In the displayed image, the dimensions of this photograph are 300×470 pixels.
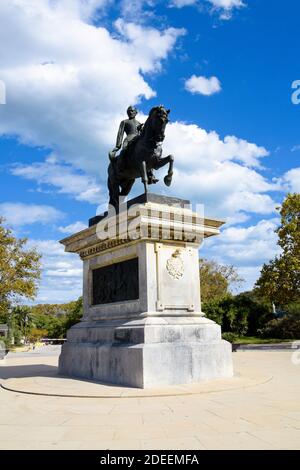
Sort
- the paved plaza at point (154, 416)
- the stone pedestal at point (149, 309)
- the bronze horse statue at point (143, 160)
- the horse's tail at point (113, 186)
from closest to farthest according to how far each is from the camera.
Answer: the paved plaza at point (154, 416) → the stone pedestal at point (149, 309) → the bronze horse statue at point (143, 160) → the horse's tail at point (113, 186)

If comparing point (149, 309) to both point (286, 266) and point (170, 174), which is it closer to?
point (170, 174)

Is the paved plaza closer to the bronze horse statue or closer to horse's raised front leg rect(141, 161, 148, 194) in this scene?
horse's raised front leg rect(141, 161, 148, 194)

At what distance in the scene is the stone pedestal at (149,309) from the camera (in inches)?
346

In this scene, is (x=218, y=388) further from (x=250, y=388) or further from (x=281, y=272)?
(x=281, y=272)

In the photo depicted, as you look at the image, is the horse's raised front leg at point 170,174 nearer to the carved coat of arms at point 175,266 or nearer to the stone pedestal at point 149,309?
the stone pedestal at point 149,309

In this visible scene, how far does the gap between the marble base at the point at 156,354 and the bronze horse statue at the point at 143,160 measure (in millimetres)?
3327

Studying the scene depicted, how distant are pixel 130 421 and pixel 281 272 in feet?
78.7

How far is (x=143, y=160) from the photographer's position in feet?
35.4

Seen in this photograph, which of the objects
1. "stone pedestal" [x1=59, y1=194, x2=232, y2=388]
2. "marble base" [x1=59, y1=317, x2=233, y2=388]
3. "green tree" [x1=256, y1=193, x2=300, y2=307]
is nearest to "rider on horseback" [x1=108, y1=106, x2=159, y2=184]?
"stone pedestal" [x1=59, y1=194, x2=232, y2=388]

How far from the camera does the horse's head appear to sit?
10.2 meters

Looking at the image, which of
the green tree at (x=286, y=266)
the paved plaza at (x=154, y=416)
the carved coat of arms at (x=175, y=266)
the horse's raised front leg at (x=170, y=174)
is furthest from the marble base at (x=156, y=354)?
the green tree at (x=286, y=266)

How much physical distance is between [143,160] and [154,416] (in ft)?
21.3
